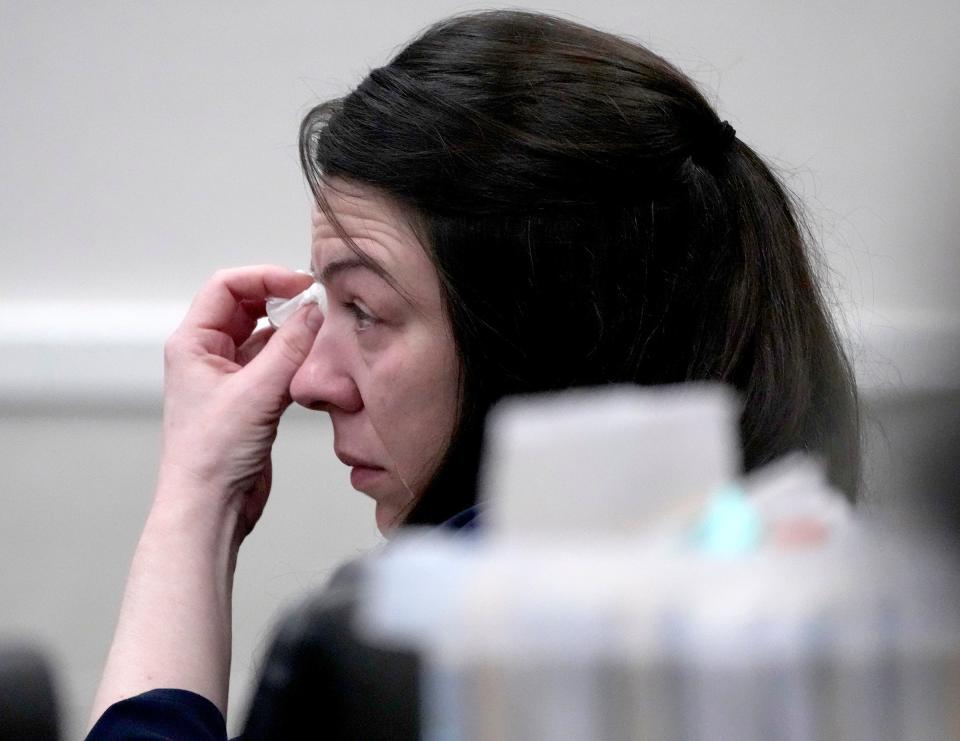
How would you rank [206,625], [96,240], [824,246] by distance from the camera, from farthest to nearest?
→ [96,240] < [824,246] < [206,625]

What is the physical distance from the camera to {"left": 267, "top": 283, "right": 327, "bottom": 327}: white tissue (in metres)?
0.91

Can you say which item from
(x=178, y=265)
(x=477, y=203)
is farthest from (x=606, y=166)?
(x=178, y=265)

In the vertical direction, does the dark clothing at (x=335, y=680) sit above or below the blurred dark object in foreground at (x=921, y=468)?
below

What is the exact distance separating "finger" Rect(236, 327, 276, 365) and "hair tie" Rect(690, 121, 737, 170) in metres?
0.45

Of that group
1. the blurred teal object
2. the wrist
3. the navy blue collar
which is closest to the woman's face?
the wrist

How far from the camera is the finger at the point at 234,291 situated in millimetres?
1035

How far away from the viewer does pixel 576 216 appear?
0.73m

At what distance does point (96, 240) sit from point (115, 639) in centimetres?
77

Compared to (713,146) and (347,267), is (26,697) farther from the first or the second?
(713,146)

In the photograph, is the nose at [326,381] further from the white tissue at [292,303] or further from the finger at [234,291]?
the finger at [234,291]

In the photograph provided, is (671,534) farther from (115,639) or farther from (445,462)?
(115,639)

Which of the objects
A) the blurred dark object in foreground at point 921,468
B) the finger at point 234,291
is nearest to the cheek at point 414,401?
the finger at point 234,291

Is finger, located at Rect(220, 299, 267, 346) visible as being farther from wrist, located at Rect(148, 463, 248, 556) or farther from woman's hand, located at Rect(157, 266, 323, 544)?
wrist, located at Rect(148, 463, 248, 556)

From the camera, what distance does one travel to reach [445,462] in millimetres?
745
